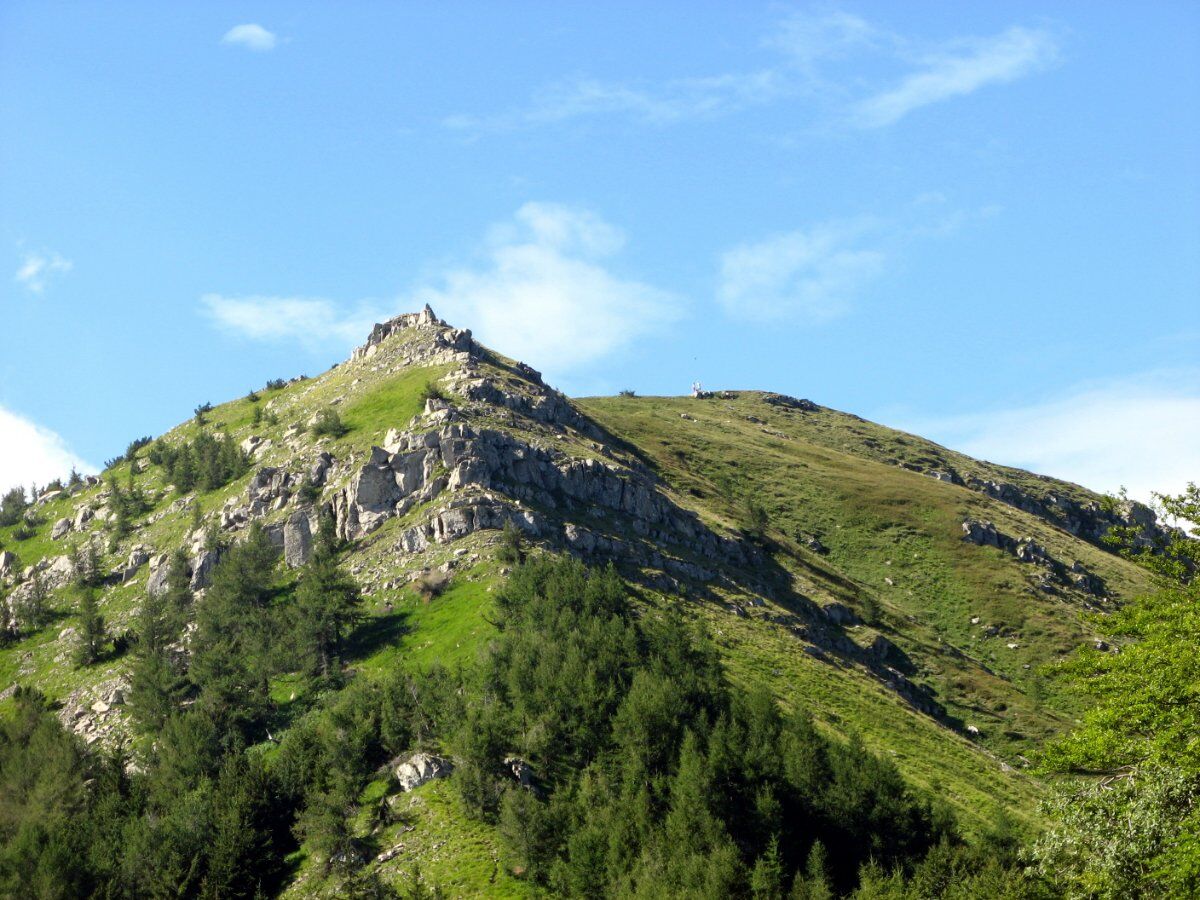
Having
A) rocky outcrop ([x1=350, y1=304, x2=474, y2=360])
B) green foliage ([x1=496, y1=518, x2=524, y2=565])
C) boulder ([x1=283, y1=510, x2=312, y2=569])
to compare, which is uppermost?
rocky outcrop ([x1=350, y1=304, x2=474, y2=360])

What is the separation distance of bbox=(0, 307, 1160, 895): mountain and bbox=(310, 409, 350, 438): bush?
1.09 feet

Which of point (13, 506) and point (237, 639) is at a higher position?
point (13, 506)

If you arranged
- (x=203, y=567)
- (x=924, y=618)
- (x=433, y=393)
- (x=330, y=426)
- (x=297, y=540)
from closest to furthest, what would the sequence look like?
(x=203, y=567), (x=297, y=540), (x=433, y=393), (x=330, y=426), (x=924, y=618)

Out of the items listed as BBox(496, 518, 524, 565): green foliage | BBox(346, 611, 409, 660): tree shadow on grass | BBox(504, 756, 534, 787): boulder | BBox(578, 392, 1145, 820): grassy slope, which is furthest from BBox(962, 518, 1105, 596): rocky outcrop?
BBox(504, 756, 534, 787): boulder

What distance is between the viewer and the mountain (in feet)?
304

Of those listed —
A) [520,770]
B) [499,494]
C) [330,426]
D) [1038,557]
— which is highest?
[330,426]

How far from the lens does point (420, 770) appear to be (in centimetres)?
7306

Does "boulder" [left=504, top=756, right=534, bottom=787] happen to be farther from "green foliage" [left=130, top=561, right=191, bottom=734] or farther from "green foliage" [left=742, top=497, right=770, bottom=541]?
"green foliage" [left=742, top=497, right=770, bottom=541]

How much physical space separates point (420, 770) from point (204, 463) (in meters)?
89.7

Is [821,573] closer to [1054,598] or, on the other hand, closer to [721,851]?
[1054,598]

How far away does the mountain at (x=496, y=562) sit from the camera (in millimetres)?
92625

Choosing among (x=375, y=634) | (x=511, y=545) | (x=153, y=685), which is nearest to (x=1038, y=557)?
(x=511, y=545)

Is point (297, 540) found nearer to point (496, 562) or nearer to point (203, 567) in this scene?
point (203, 567)

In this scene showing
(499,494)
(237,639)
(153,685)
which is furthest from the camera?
(499,494)
